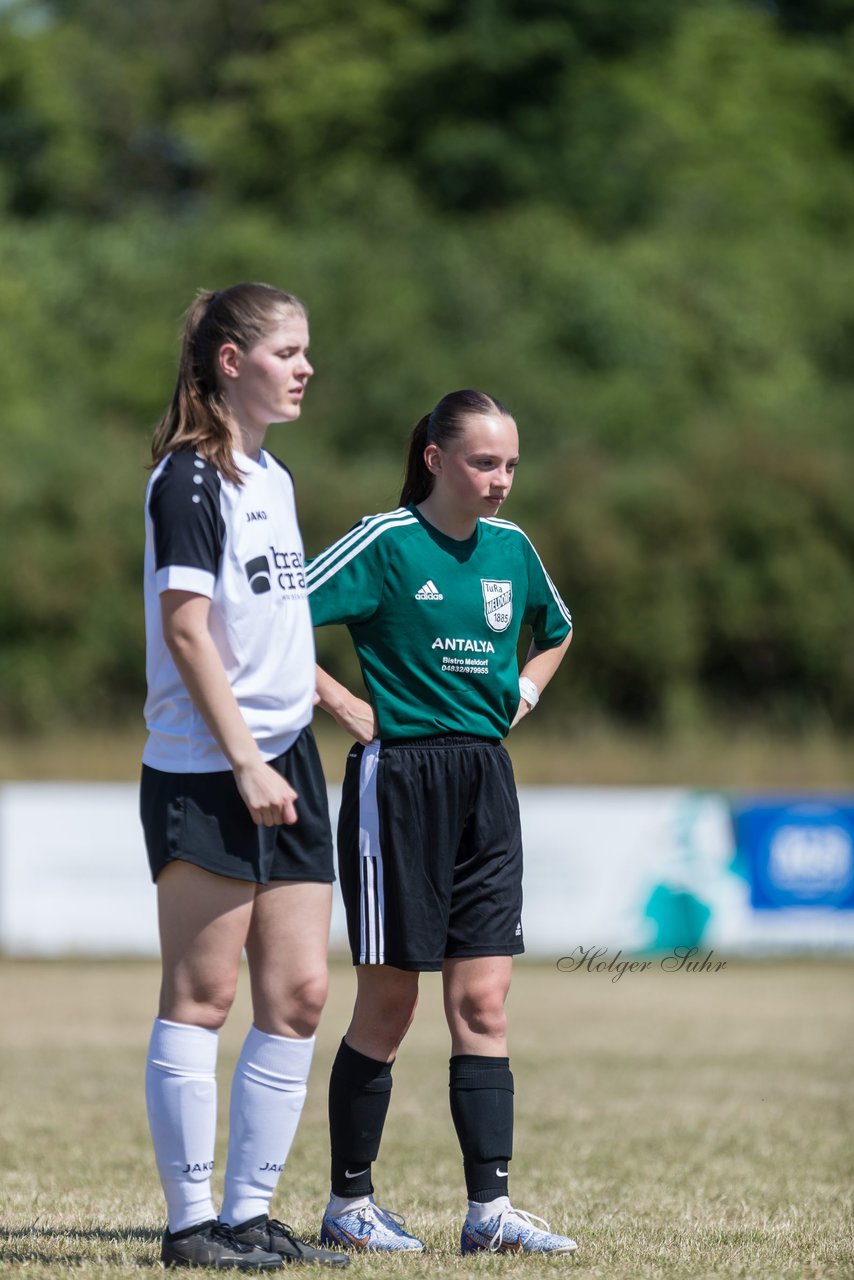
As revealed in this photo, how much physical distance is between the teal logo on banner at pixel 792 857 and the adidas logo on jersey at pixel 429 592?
11231 mm

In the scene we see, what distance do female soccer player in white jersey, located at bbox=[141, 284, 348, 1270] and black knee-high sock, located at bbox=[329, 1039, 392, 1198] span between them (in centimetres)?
43

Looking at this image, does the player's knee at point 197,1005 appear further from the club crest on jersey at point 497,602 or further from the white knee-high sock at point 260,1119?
the club crest on jersey at point 497,602

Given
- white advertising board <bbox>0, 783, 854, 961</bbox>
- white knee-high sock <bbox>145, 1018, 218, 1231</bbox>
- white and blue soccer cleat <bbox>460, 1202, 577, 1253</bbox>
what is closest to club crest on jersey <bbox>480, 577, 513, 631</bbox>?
white knee-high sock <bbox>145, 1018, 218, 1231</bbox>

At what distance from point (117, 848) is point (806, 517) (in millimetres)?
14956

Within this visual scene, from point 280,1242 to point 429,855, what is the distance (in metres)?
0.91

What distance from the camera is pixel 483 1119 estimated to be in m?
4.22

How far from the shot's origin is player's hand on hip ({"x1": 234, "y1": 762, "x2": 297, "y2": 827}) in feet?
11.8

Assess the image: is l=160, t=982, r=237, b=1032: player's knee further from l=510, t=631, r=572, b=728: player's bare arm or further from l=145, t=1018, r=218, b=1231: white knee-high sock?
l=510, t=631, r=572, b=728: player's bare arm

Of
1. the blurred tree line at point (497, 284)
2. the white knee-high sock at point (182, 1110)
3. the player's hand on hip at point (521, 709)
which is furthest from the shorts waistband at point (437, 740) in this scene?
the blurred tree line at point (497, 284)

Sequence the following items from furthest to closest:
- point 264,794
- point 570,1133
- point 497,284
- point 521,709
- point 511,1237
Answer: point 497,284 → point 570,1133 → point 521,709 → point 511,1237 → point 264,794

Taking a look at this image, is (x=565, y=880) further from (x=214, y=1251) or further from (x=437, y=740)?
(x=214, y=1251)

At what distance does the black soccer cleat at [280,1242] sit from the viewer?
3.80 metres

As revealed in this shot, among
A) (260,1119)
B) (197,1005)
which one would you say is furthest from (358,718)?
(260,1119)

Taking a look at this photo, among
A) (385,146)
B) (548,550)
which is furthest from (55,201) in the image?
(548,550)
